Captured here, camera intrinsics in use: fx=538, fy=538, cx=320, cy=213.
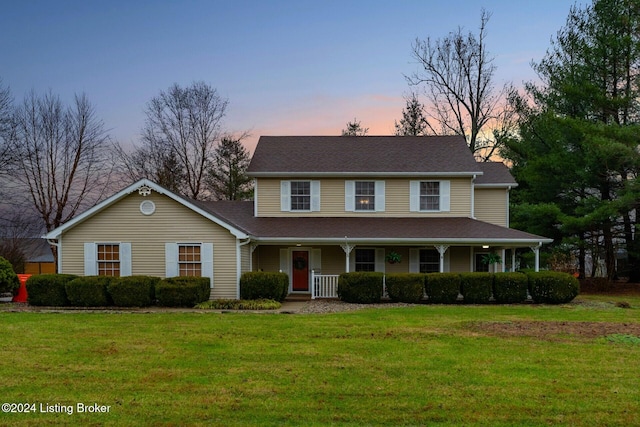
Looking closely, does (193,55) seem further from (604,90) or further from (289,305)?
(604,90)

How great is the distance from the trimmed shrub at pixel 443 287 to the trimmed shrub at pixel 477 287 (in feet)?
0.81

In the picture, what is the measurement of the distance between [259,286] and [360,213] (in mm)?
6283

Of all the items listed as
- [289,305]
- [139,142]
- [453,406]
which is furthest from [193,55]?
[453,406]

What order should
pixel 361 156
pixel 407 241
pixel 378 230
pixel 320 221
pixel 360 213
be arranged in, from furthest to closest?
pixel 361 156
pixel 360 213
pixel 320 221
pixel 378 230
pixel 407 241

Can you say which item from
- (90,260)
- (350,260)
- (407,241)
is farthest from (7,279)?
(407,241)

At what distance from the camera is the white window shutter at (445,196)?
73.5 ft

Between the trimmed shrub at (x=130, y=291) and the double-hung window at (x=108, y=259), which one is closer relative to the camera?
the trimmed shrub at (x=130, y=291)

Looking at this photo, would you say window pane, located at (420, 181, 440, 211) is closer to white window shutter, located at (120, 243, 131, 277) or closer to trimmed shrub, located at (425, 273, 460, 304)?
trimmed shrub, located at (425, 273, 460, 304)

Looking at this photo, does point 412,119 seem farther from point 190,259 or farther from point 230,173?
point 190,259

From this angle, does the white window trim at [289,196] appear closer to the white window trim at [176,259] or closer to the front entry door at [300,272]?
the front entry door at [300,272]

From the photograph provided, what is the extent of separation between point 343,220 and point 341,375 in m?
14.0

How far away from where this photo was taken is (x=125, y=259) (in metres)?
19.0

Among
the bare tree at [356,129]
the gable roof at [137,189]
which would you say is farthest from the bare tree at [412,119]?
the gable roof at [137,189]

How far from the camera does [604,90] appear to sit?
25.6m
